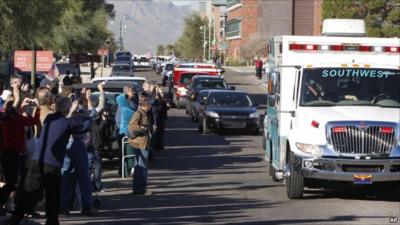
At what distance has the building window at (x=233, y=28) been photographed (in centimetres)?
11950

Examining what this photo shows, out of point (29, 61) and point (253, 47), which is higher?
point (253, 47)

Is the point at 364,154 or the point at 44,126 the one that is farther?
the point at 364,154

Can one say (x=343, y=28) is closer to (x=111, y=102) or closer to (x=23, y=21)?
(x=111, y=102)

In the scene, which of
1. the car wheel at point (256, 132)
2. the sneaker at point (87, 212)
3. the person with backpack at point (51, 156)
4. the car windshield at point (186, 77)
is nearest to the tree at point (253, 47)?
the car windshield at point (186, 77)

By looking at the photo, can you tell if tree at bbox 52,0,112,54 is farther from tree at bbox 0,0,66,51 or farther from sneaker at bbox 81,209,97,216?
sneaker at bbox 81,209,97,216

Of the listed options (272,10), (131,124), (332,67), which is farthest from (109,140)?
(272,10)

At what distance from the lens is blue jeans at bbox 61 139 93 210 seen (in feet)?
40.7

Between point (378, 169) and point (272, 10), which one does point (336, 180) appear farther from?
point (272, 10)

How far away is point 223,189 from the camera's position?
15906mm

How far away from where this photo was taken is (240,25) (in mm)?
117188

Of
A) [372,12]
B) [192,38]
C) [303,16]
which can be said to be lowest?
[192,38]

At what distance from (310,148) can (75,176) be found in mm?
3987

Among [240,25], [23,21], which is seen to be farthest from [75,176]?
[240,25]

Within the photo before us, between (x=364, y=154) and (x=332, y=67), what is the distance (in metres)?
1.91
